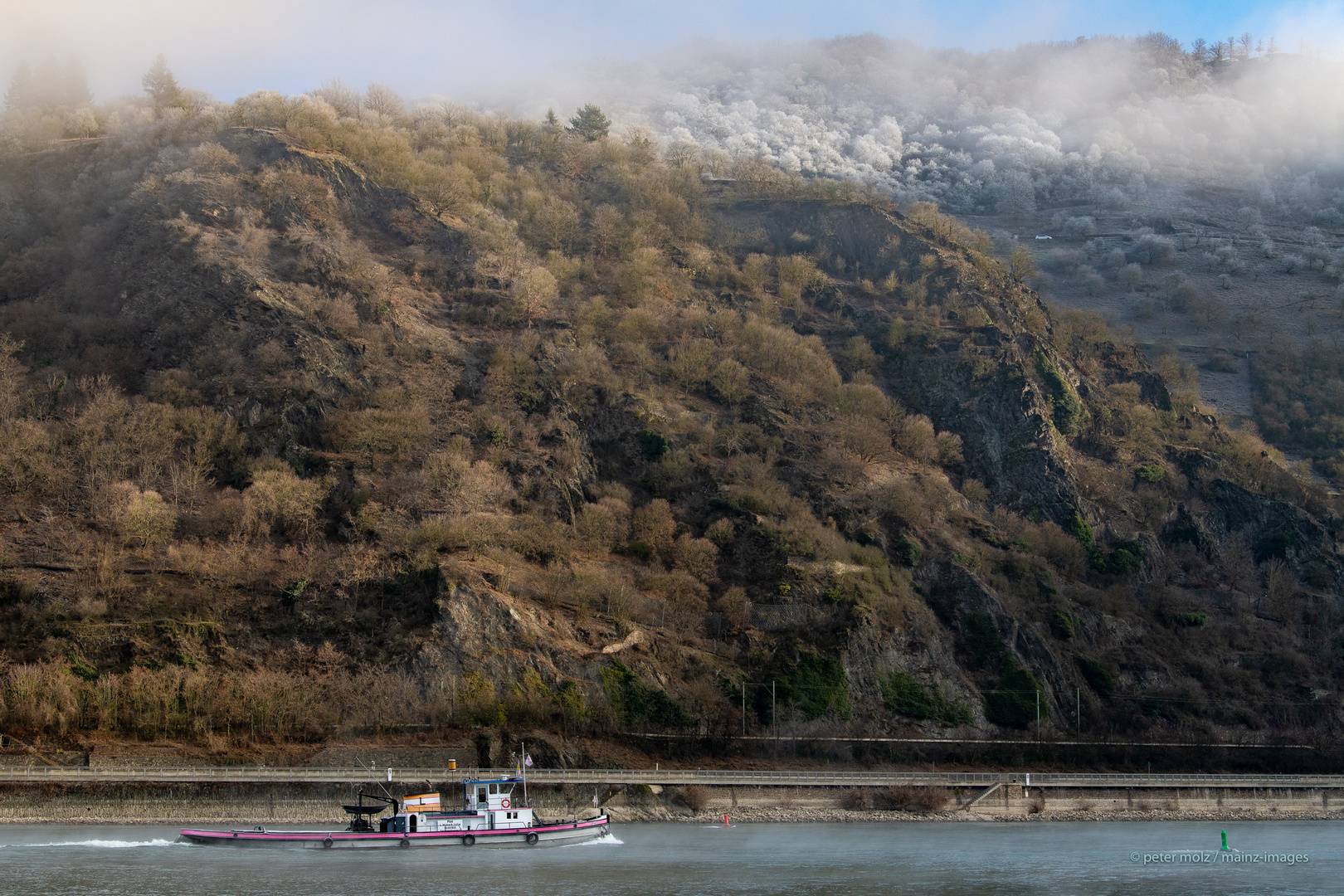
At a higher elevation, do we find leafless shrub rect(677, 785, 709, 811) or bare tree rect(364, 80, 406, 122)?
bare tree rect(364, 80, 406, 122)

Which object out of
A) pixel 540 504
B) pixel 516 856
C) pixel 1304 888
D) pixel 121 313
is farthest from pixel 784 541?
pixel 121 313

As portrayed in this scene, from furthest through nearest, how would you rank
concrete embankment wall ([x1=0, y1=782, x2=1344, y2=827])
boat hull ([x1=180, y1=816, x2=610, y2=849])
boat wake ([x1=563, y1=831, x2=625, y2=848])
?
concrete embankment wall ([x1=0, y1=782, x2=1344, y2=827]), boat wake ([x1=563, y1=831, x2=625, y2=848]), boat hull ([x1=180, y1=816, x2=610, y2=849])

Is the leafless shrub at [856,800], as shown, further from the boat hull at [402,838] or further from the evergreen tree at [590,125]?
the evergreen tree at [590,125]

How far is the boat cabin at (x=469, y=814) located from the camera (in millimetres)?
59906

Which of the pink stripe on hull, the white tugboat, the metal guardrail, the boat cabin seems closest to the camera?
the pink stripe on hull

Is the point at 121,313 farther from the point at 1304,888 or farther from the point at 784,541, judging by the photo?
the point at 1304,888

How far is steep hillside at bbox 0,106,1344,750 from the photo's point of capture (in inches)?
3039

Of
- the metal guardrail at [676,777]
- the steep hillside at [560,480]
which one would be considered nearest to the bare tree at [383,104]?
the steep hillside at [560,480]

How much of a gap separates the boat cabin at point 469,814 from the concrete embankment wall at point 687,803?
6633 millimetres

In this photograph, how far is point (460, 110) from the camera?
162250 millimetres

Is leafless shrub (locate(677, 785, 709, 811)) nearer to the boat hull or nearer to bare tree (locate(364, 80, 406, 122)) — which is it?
the boat hull

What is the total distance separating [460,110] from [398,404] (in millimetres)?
79248

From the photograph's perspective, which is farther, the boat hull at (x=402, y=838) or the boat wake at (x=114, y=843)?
the boat hull at (x=402, y=838)

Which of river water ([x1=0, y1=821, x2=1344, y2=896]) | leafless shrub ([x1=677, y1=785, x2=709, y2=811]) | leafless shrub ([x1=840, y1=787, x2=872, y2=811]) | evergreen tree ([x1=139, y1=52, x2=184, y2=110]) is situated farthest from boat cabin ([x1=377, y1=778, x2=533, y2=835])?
evergreen tree ([x1=139, y1=52, x2=184, y2=110])
